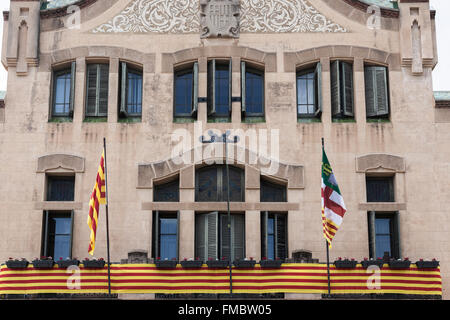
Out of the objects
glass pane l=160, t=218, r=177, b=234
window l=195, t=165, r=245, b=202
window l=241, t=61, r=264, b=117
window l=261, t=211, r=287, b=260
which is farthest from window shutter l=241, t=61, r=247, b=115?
glass pane l=160, t=218, r=177, b=234

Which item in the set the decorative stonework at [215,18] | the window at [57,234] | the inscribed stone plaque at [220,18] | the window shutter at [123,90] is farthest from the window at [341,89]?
the window at [57,234]

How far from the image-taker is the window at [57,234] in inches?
1291

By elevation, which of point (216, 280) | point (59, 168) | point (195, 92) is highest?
point (195, 92)

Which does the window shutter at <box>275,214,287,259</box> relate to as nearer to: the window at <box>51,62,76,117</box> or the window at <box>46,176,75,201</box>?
the window at <box>46,176,75,201</box>

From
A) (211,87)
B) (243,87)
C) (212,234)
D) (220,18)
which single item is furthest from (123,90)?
(212,234)

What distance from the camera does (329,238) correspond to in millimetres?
30375

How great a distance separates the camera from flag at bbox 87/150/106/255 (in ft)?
99.7

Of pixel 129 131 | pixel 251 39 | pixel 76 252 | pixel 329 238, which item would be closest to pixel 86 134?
pixel 129 131

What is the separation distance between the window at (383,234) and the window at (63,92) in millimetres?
11781

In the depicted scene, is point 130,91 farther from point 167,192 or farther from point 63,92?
point 167,192

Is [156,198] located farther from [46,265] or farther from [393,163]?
[393,163]

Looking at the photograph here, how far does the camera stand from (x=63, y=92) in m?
35.0

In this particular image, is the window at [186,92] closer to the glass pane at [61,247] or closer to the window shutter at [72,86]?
the window shutter at [72,86]

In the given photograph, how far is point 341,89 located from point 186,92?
19.1 feet
